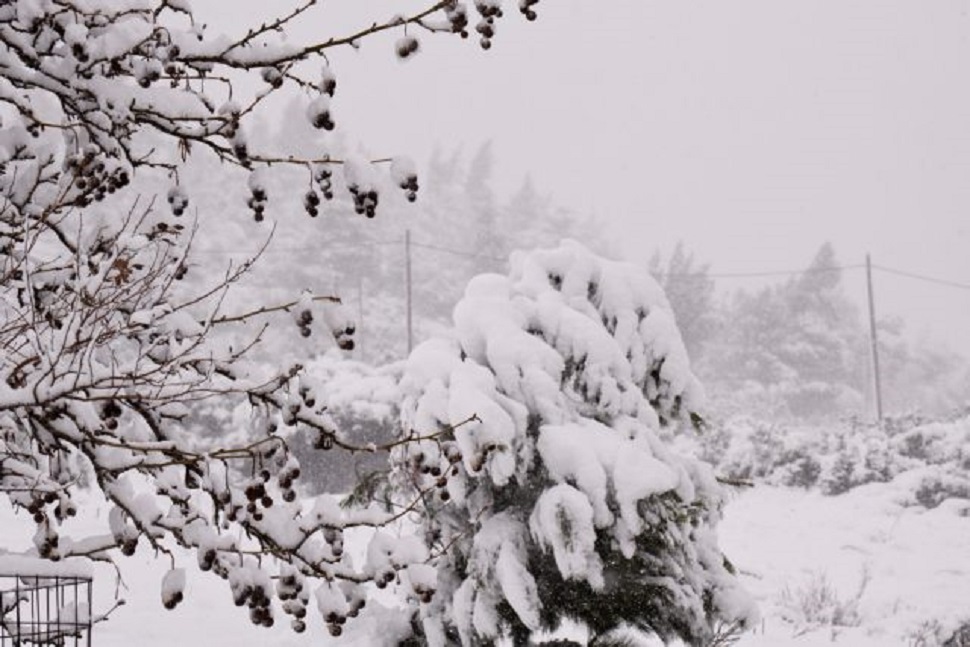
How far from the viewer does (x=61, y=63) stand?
2.50m

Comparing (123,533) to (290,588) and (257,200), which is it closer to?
(290,588)

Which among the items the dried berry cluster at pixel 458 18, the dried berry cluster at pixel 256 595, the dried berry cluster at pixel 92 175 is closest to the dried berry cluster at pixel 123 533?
the dried berry cluster at pixel 256 595

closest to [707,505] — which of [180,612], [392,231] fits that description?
[180,612]

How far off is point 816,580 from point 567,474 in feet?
20.8

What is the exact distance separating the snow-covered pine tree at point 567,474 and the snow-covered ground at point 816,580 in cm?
172

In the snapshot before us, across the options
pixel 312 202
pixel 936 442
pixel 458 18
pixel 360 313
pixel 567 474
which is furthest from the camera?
pixel 360 313

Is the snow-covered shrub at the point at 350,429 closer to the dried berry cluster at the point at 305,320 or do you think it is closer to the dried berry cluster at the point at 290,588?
the dried berry cluster at the point at 305,320

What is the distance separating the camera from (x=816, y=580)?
10031mm

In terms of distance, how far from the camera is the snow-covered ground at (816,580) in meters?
7.35

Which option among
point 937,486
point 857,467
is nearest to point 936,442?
point 857,467

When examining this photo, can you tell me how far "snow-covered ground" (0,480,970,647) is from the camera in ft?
24.1

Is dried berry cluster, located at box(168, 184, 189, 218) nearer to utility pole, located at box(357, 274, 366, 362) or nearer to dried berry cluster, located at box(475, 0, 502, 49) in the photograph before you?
dried berry cluster, located at box(475, 0, 502, 49)

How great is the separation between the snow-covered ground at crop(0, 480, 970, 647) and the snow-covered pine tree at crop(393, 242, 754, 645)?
5.63ft

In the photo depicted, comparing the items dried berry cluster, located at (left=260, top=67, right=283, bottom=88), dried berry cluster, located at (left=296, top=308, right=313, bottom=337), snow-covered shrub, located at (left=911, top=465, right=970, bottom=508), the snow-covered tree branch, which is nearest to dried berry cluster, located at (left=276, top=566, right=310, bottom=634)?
the snow-covered tree branch
